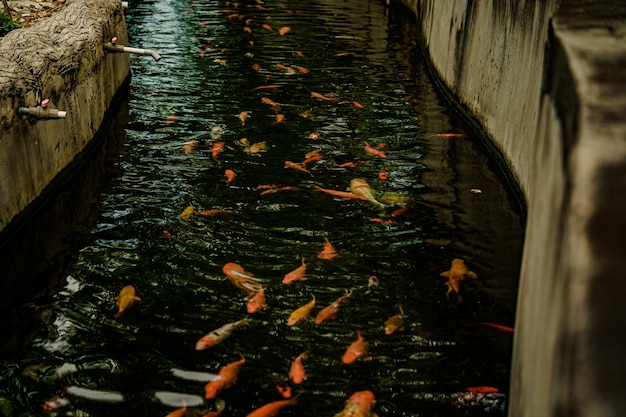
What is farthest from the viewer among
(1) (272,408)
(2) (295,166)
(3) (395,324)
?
(2) (295,166)

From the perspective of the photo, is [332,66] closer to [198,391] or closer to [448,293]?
[448,293]

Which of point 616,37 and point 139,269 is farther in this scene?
point 139,269

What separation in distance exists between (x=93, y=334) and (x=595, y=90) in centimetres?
325

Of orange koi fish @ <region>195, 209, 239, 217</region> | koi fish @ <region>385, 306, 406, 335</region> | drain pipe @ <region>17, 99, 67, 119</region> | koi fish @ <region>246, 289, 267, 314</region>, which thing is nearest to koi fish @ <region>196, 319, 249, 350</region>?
koi fish @ <region>246, 289, 267, 314</region>

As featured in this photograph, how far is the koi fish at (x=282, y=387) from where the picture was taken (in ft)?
12.8

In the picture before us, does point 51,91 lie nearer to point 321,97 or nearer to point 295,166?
point 295,166

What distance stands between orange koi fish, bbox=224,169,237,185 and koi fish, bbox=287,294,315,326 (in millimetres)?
2262

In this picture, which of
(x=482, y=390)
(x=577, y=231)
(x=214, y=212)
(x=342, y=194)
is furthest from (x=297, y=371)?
(x=342, y=194)

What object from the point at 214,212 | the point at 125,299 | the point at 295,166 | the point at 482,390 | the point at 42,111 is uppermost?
the point at 42,111

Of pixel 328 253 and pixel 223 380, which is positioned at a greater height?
pixel 328 253

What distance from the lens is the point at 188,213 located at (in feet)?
19.6

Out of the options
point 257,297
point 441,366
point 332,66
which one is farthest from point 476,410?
point 332,66

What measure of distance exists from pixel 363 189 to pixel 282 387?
9.11ft

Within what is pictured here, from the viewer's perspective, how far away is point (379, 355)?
423 cm
